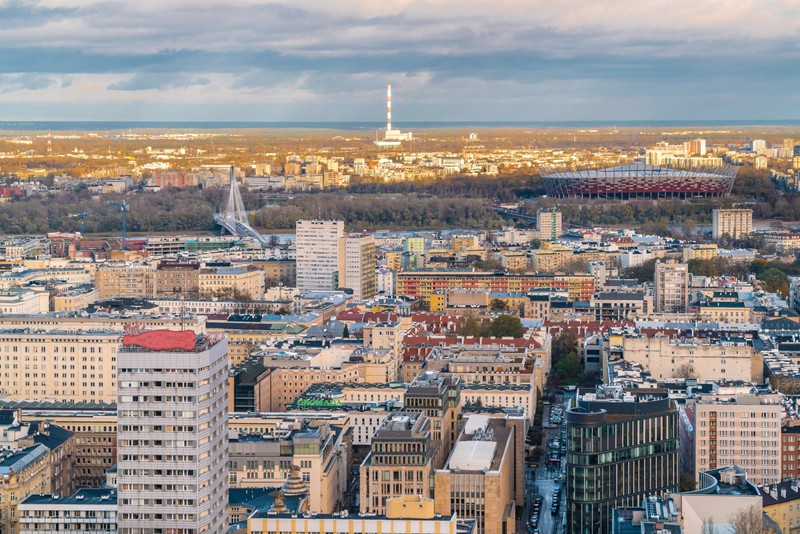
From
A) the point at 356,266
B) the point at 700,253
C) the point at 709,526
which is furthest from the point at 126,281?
the point at 709,526

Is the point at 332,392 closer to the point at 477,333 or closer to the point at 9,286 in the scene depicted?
the point at 477,333

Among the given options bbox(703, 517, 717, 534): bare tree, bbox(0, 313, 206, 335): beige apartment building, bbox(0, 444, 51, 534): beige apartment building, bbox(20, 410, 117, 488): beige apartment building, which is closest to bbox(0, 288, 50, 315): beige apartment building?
bbox(0, 313, 206, 335): beige apartment building

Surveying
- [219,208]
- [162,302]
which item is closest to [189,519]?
[162,302]

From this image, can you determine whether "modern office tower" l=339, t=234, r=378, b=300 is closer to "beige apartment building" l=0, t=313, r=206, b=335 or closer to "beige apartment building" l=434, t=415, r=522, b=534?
"beige apartment building" l=0, t=313, r=206, b=335

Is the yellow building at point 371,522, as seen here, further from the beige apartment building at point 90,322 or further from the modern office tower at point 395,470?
the beige apartment building at point 90,322

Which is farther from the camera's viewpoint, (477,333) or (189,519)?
(477,333)
